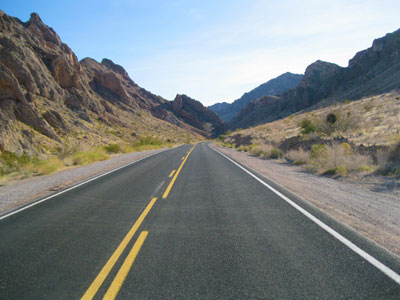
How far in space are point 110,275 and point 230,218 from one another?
9.03 feet

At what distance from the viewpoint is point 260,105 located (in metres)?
140

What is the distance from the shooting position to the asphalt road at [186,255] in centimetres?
279

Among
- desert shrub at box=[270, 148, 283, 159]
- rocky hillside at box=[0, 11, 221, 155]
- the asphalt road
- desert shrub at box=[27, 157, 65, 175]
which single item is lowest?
desert shrub at box=[270, 148, 283, 159]

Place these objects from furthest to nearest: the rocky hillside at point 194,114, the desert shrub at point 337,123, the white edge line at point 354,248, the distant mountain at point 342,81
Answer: the rocky hillside at point 194,114
the distant mountain at point 342,81
the desert shrub at point 337,123
the white edge line at point 354,248

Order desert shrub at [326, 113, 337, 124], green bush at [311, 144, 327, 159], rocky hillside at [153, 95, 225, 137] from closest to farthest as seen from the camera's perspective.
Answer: green bush at [311, 144, 327, 159]
desert shrub at [326, 113, 337, 124]
rocky hillside at [153, 95, 225, 137]

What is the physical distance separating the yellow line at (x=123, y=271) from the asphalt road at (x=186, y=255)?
0.01m

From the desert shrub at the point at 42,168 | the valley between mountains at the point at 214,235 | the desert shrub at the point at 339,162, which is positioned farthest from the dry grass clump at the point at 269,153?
the desert shrub at the point at 42,168

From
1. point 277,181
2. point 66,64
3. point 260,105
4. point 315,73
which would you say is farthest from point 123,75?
point 277,181

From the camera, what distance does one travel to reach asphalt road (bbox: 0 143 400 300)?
279cm

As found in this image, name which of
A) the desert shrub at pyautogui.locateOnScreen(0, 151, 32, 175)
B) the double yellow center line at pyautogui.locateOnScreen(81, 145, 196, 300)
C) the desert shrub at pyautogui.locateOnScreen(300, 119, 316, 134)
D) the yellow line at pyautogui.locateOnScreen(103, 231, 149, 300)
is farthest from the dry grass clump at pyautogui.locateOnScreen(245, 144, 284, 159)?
the desert shrub at pyautogui.locateOnScreen(0, 151, 32, 175)

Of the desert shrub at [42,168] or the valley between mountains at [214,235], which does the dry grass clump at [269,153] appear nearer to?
the valley between mountains at [214,235]

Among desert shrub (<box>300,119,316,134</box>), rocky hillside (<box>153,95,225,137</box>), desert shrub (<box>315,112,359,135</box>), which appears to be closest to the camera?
desert shrub (<box>315,112,359,135</box>)

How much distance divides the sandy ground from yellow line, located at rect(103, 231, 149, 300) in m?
3.93

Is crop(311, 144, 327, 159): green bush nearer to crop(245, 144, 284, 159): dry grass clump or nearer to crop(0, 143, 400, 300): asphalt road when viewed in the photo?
crop(245, 144, 284, 159): dry grass clump
